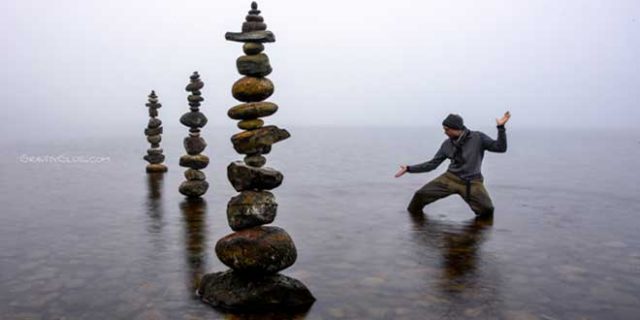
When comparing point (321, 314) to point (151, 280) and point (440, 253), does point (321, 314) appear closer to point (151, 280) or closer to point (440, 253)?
point (151, 280)

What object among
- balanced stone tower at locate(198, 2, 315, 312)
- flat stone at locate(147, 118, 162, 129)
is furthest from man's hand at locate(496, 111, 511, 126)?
flat stone at locate(147, 118, 162, 129)

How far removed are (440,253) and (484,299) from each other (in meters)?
2.40

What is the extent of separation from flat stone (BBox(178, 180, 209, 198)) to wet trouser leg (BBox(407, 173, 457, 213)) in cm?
562

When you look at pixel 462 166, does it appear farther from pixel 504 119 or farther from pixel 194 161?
pixel 194 161

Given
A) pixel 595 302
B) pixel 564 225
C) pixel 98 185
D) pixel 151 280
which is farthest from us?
pixel 98 185

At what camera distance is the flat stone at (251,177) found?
295 inches

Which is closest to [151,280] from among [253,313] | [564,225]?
[253,313]

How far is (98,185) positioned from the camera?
19.8 metres

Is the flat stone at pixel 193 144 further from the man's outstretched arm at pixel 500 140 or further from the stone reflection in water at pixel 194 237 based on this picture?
the man's outstretched arm at pixel 500 140

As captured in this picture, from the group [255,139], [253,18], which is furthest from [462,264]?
[253,18]

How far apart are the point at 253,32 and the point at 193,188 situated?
29.7 feet

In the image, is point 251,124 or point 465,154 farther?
point 465,154

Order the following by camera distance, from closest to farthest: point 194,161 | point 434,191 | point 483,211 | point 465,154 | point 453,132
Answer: point 453,132
point 465,154
point 483,211
point 434,191
point 194,161

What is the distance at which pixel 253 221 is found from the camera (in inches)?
295
